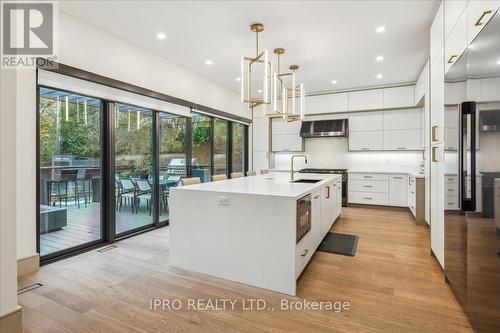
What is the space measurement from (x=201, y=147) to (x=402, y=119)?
15.1ft

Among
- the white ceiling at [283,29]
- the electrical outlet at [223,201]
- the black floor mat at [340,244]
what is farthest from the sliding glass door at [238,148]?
the electrical outlet at [223,201]

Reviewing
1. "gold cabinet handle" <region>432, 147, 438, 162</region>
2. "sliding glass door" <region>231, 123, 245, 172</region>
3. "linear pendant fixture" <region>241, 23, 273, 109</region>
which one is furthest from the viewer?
"sliding glass door" <region>231, 123, 245, 172</region>

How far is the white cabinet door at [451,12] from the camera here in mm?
2166

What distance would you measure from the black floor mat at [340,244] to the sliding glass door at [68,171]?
311cm

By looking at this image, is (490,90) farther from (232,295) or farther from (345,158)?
(345,158)

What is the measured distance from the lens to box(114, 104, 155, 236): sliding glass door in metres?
3.91

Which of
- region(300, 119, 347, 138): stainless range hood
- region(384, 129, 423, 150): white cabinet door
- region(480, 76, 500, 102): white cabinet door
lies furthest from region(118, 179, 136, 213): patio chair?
region(384, 129, 423, 150): white cabinet door

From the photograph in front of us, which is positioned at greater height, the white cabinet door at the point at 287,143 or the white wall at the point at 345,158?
the white cabinet door at the point at 287,143

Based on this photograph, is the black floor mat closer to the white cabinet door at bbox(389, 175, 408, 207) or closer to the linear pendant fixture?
the linear pendant fixture

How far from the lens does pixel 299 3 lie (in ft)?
9.55

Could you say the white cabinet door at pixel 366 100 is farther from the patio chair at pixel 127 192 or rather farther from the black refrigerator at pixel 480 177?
the patio chair at pixel 127 192

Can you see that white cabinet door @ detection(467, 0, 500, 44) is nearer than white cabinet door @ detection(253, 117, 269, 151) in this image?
Yes

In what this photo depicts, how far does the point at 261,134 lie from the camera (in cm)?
739

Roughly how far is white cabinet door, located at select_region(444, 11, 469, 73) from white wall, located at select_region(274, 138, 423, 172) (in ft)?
13.5
